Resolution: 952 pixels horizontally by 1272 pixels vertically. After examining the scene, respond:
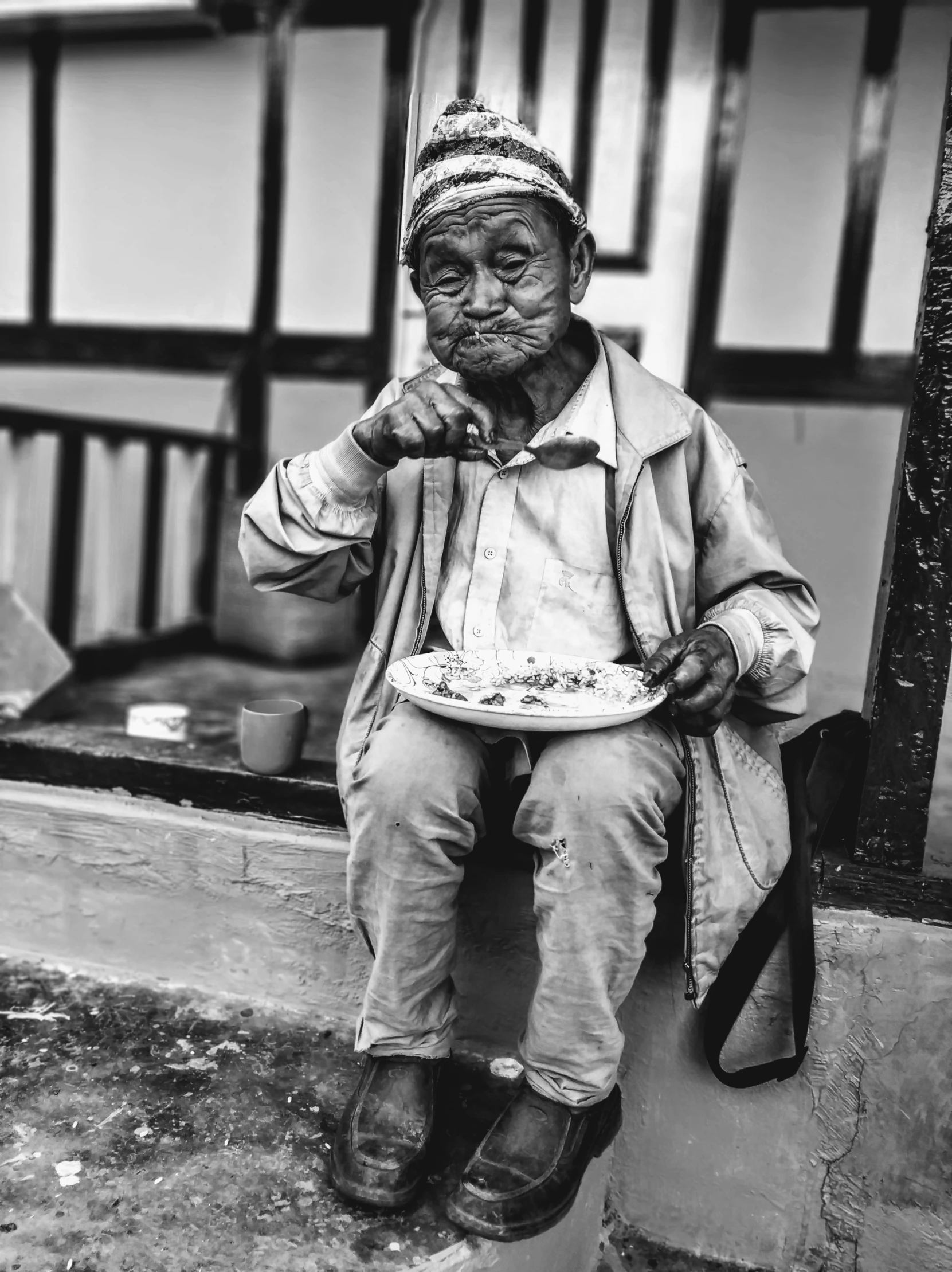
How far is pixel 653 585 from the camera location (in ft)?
5.32

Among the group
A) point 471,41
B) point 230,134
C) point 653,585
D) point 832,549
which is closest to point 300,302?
point 230,134

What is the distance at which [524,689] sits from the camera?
59.7 inches

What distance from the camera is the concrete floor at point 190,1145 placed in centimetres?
136

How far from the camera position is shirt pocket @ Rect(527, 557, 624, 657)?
5.44ft

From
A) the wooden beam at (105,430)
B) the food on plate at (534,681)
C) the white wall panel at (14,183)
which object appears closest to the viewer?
the food on plate at (534,681)

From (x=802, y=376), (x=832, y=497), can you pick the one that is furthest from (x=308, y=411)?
(x=832, y=497)

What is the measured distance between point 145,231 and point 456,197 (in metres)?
3.52

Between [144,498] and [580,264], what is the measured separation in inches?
109

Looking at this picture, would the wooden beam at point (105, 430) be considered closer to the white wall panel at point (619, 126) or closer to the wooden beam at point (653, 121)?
the white wall panel at point (619, 126)

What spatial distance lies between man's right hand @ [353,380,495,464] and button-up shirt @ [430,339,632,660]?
153 millimetres

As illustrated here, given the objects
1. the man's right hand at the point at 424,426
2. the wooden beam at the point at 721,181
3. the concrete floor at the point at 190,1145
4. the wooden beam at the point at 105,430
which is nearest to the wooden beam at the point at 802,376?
the wooden beam at the point at 721,181

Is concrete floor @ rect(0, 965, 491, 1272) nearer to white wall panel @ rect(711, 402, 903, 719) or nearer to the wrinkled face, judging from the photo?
the wrinkled face

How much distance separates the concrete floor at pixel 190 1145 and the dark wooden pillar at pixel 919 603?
0.87m

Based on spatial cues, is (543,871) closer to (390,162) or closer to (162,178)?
(390,162)
